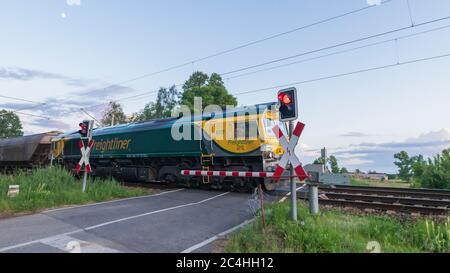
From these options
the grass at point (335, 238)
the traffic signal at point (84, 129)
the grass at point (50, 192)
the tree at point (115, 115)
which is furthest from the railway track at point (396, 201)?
the tree at point (115, 115)

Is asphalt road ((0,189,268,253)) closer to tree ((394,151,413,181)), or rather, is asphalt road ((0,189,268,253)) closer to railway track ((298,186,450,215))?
railway track ((298,186,450,215))

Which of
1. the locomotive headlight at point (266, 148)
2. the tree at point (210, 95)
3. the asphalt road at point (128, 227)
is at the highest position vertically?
the tree at point (210, 95)

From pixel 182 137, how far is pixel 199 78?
30.7m

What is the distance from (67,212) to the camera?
931 cm

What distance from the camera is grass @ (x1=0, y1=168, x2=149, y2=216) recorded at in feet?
32.6

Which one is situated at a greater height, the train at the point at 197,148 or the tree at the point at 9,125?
the tree at the point at 9,125

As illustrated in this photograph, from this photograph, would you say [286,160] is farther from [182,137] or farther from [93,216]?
[182,137]

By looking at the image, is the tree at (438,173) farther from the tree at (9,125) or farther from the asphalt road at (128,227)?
the tree at (9,125)

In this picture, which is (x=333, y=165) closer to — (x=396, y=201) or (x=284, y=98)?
(x=396, y=201)

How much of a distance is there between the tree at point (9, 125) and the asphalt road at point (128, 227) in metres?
86.1

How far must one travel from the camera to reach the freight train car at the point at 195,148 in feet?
41.6

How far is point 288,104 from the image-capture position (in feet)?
22.0

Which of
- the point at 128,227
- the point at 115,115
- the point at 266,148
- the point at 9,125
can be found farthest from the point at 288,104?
the point at 9,125

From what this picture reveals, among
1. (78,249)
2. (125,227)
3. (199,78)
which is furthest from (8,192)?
(199,78)
